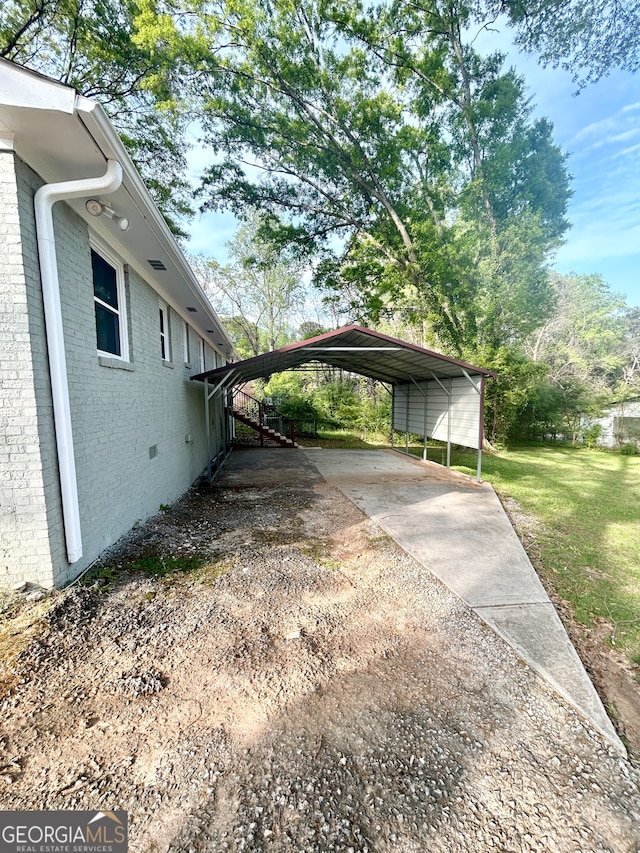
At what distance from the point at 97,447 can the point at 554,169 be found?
1774 centimetres

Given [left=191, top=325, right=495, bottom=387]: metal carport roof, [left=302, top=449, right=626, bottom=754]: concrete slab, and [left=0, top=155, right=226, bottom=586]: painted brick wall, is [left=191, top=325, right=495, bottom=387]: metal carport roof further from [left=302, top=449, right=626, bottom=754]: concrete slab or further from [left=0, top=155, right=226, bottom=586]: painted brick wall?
[left=302, top=449, right=626, bottom=754]: concrete slab

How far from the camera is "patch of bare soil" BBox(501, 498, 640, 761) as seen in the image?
80.4 inches

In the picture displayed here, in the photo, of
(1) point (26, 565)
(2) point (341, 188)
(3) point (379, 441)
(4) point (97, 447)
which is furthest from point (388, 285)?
(1) point (26, 565)

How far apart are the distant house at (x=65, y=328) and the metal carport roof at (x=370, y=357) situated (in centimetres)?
336

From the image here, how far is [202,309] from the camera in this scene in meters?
7.25

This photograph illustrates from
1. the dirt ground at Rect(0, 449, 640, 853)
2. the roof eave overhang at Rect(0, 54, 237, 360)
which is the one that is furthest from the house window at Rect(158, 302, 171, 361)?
the dirt ground at Rect(0, 449, 640, 853)

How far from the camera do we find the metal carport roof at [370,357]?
764 centimetres

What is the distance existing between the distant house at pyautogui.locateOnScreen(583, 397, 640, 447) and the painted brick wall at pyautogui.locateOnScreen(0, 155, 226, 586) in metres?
18.0

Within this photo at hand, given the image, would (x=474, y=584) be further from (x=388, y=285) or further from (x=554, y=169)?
(x=554, y=169)

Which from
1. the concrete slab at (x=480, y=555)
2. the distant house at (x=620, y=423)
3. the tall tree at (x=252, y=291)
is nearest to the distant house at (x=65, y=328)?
the concrete slab at (x=480, y=555)

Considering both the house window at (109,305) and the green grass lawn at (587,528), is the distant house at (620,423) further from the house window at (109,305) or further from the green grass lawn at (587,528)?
the house window at (109,305)

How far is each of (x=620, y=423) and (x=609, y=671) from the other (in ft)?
56.3

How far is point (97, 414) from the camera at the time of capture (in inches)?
139

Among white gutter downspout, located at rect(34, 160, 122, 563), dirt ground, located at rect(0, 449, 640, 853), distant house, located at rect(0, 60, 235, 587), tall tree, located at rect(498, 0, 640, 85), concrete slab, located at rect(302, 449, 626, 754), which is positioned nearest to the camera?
dirt ground, located at rect(0, 449, 640, 853)
